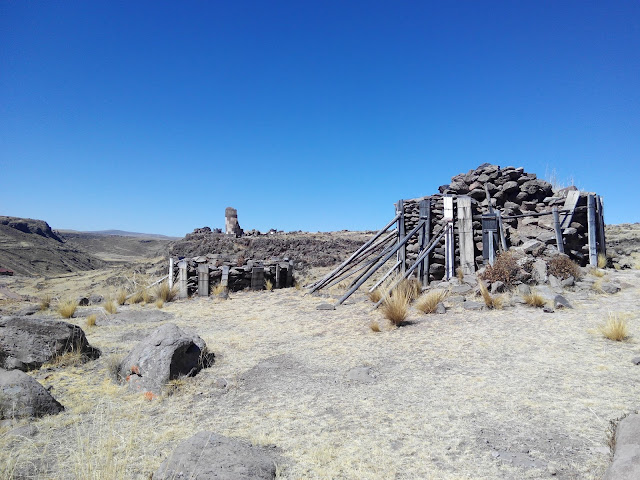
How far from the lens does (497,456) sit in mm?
3299

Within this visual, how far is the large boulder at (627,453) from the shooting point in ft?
8.05

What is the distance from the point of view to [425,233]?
1185cm

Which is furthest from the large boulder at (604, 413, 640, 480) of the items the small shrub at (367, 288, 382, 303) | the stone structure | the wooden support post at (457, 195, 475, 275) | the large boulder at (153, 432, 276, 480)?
the stone structure

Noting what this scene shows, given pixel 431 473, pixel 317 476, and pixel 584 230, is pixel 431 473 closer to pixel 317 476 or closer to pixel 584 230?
pixel 317 476

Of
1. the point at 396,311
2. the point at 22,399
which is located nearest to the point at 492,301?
the point at 396,311

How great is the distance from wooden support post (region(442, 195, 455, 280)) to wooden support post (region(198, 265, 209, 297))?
7.72 meters

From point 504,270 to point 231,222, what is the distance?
102 feet

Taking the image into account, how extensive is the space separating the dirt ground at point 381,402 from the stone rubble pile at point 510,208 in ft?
10.9

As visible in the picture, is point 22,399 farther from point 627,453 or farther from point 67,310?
point 67,310

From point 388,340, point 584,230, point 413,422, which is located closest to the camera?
point 413,422

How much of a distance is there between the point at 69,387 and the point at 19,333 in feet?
4.75

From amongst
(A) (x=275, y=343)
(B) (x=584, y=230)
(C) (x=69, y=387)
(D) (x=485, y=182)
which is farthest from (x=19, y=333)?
(B) (x=584, y=230)

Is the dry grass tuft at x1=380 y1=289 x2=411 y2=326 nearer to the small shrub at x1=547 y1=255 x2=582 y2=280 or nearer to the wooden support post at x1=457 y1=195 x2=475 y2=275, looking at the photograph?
the wooden support post at x1=457 y1=195 x2=475 y2=275

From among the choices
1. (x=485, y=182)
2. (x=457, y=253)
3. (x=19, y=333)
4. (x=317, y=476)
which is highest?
(x=485, y=182)
